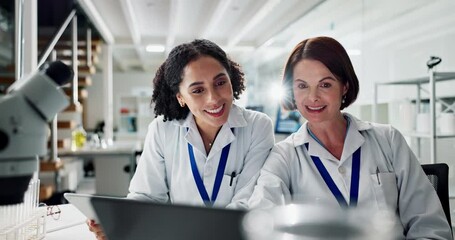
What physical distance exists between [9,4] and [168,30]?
11.6 feet

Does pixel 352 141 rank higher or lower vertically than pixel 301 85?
lower

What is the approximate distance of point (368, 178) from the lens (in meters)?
1.29

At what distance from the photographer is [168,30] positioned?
6.35 meters

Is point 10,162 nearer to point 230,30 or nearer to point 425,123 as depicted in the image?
point 425,123

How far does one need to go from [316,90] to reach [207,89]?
0.40 meters

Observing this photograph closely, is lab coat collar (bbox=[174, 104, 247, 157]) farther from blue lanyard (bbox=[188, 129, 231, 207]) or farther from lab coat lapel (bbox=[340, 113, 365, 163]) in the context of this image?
lab coat lapel (bbox=[340, 113, 365, 163])

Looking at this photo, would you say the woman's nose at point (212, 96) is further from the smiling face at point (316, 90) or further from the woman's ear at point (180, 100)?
the smiling face at point (316, 90)

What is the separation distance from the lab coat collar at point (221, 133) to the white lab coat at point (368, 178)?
0.23 m

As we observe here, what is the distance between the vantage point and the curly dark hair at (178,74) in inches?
60.8

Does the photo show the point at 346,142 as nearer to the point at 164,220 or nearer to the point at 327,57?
the point at 327,57

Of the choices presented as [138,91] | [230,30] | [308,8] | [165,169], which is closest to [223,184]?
[165,169]

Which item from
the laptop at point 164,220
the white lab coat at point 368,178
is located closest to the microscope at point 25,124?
the laptop at point 164,220

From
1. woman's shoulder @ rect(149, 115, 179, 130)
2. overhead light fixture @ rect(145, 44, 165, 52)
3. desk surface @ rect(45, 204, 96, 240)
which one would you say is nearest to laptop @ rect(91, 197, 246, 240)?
desk surface @ rect(45, 204, 96, 240)

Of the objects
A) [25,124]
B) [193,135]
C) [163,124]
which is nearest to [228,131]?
[193,135]
